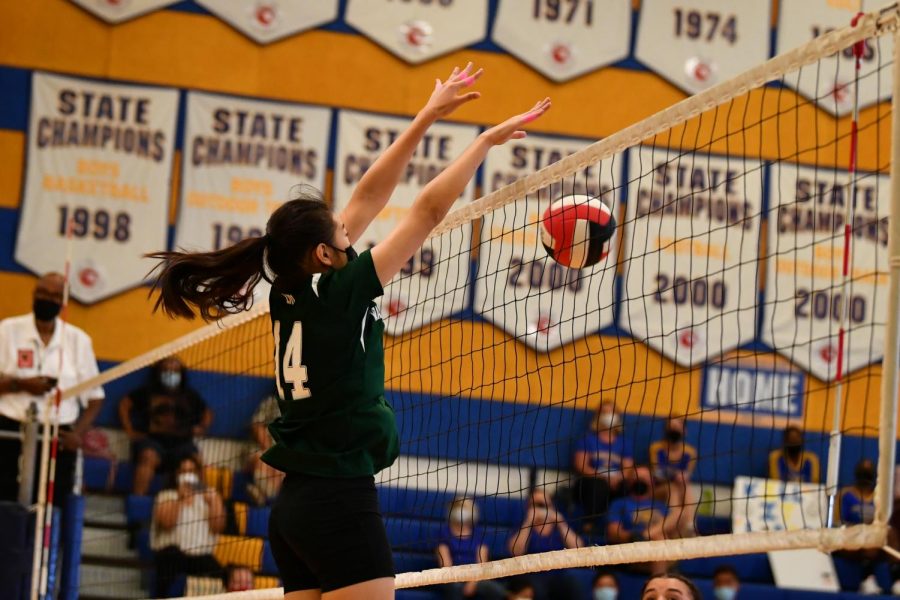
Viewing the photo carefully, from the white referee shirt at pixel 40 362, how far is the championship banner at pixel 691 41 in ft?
25.1

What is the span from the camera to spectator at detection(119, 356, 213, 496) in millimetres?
12297

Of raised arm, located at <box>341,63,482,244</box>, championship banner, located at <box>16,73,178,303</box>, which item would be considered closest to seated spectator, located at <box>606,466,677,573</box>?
championship banner, located at <box>16,73,178,303</box>

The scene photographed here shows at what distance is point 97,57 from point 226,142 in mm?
1668

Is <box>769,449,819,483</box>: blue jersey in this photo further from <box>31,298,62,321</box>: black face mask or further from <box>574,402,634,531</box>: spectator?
<box>31,298,62,321</box>: black face mask

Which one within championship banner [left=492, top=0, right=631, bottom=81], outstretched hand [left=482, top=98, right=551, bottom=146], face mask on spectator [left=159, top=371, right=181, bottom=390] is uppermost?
championship banner [left=492, top=0, right=631, bottom=81]

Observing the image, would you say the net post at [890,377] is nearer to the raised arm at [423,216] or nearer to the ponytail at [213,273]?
the raised arm at [423,216]

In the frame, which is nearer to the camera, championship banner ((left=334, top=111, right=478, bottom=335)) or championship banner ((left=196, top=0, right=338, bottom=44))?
championship banner ((left=334, top=111, right=478, bottom=335))

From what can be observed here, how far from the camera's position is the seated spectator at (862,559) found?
1324cm

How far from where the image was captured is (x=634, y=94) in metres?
15.2

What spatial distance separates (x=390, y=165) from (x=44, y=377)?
22.1 ft

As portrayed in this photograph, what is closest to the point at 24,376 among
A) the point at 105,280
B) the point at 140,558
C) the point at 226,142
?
the point at 140,558

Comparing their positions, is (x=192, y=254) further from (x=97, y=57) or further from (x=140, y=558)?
(x=97, y=57)

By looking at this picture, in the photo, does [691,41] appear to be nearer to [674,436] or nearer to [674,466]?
[674,436]

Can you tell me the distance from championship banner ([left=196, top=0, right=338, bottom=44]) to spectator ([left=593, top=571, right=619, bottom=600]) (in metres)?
6.99
